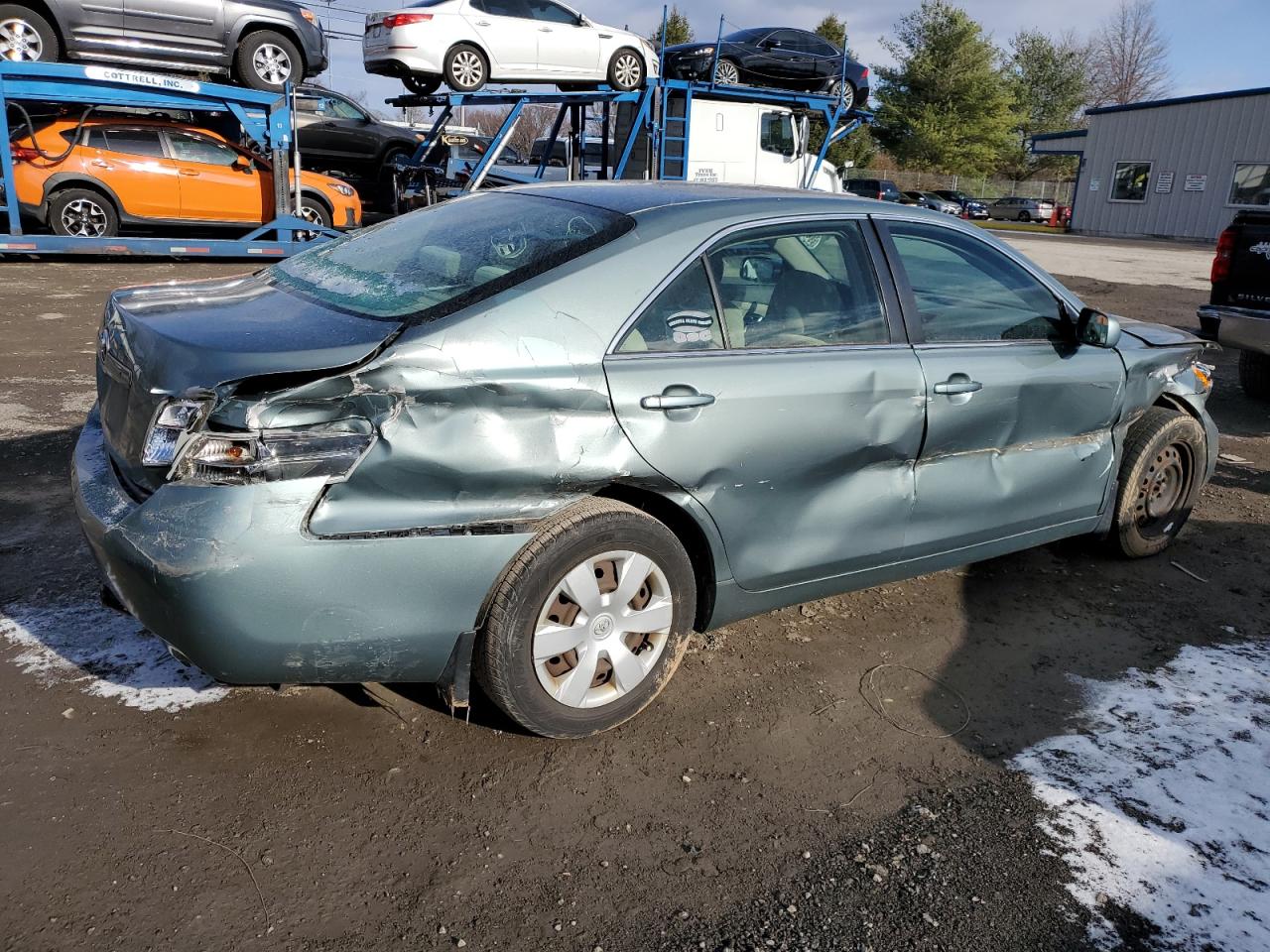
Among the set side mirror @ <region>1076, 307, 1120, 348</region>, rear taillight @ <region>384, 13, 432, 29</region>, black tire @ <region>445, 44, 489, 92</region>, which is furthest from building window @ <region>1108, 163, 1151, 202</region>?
side mirror @ <region>1076, 307, 1120, 348</region>

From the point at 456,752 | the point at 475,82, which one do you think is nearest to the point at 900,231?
the point at 456,752

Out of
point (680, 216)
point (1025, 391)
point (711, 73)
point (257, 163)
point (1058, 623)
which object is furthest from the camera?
point (711, 73)

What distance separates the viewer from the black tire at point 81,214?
1245 centimetres

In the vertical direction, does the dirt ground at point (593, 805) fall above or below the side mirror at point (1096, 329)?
below

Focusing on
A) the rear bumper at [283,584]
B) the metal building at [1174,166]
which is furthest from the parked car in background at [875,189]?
the rear bumper at [283,584]

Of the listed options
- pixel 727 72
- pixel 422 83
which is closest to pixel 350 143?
pixel 422 83

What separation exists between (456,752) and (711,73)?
46.7ft

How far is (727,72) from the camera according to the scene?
51.5ft

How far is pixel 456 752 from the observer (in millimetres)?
2924

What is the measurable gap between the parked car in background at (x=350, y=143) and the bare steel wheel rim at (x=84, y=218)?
438 cm

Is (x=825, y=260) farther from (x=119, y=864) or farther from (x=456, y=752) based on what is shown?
(x=119, y=864)

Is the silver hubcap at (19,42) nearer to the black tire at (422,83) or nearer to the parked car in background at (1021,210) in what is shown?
the black tire at (422,83)

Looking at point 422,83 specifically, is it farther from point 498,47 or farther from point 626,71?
point 626,71

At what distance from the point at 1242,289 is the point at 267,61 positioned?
1165 cm
